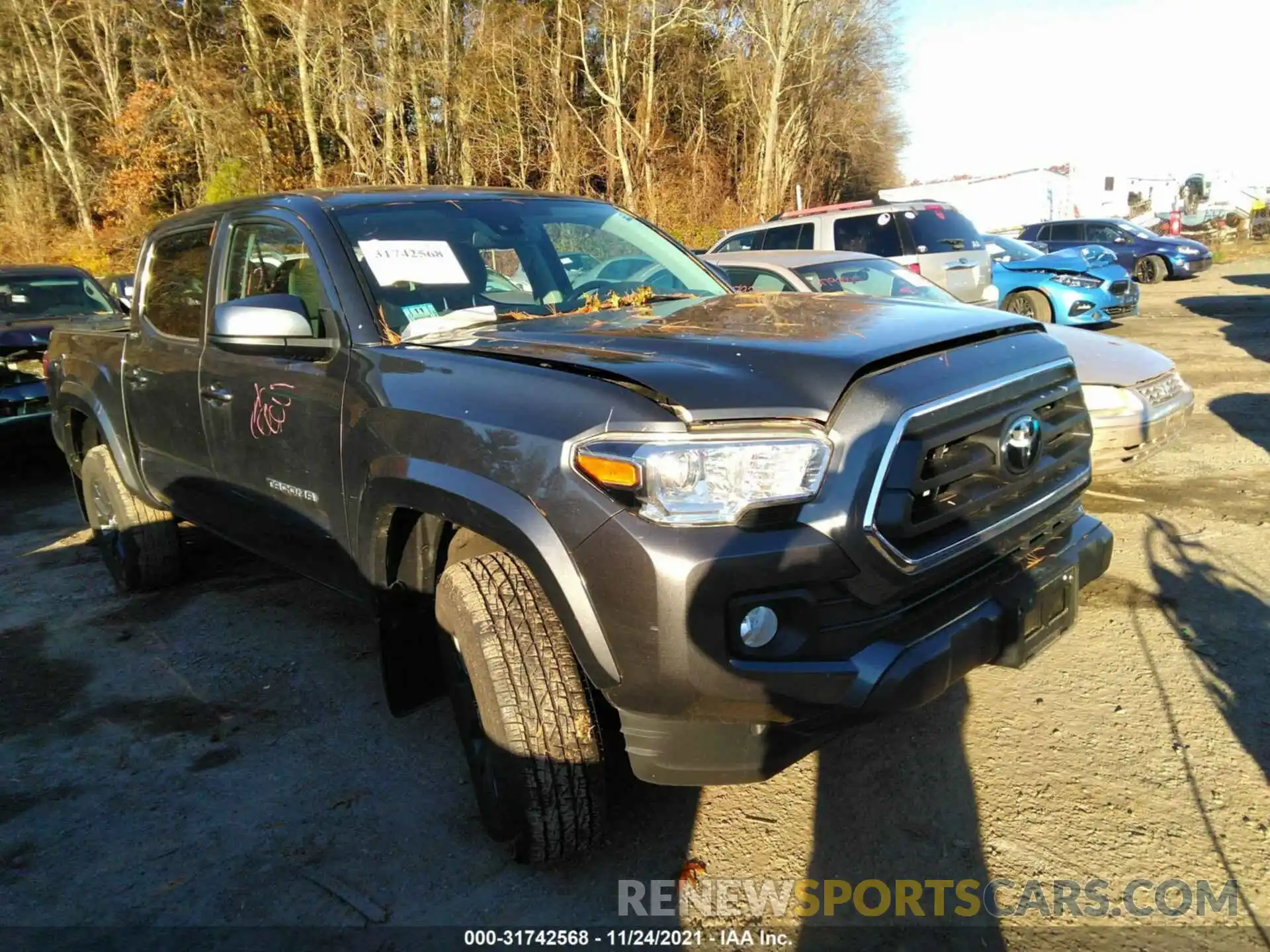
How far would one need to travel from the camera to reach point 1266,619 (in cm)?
369

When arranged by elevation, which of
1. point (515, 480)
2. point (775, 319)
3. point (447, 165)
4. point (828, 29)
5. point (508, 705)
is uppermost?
point (828, 29)

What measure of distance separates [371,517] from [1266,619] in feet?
11.7

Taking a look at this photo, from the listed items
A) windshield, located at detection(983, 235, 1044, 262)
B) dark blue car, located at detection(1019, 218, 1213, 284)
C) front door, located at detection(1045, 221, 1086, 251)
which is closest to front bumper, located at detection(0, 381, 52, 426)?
windshield, located at detection(983, 235, 1044, 262)

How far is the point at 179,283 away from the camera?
Result: 4.02m

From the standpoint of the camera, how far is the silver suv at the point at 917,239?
8.95 metres

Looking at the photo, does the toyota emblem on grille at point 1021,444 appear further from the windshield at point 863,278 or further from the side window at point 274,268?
the windshield at point 863,278

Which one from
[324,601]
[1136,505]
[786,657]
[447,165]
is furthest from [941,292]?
[447,165]

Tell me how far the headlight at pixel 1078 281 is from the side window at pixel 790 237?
140 inches

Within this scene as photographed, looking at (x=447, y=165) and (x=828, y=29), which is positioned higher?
(x=828, y=29)

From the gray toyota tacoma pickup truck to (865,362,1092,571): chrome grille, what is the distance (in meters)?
0.01

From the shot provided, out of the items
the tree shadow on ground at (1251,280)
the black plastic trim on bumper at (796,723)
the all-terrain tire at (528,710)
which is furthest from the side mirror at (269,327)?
the tree shadow on ground at (1251,280)

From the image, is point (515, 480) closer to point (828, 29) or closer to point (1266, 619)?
point (1266, 619)

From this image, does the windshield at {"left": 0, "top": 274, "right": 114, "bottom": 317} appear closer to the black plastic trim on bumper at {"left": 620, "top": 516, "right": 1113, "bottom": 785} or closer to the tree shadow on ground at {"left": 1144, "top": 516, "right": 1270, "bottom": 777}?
the black plastic trim on bumper at {"left": 620, "top": 516, "right": 1113, "bottom": 785}

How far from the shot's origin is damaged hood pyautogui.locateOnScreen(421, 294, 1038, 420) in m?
2.12
